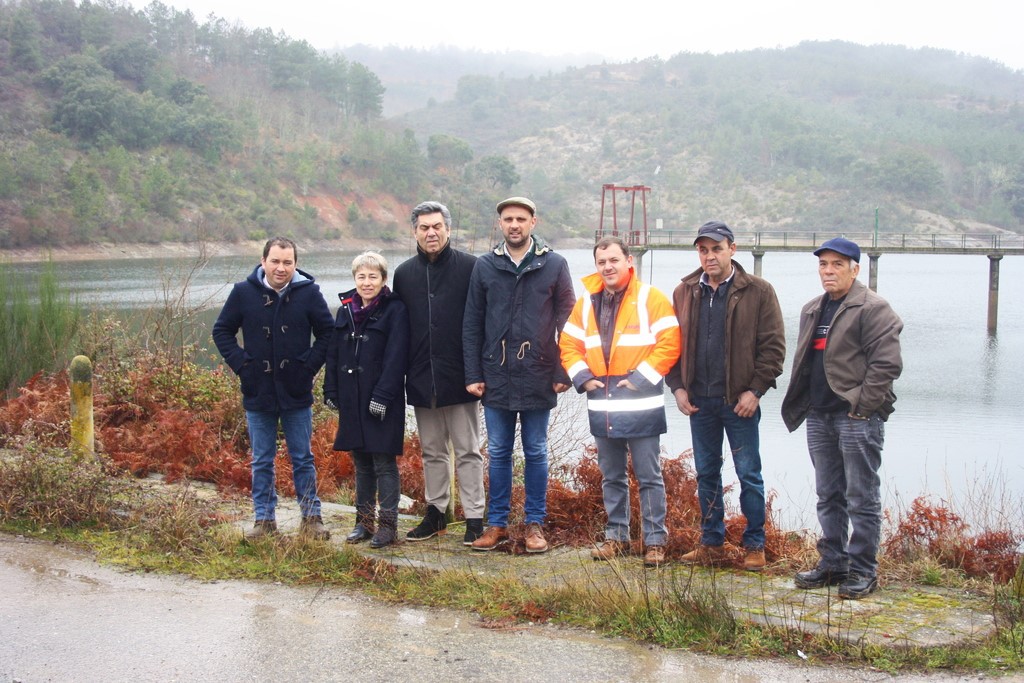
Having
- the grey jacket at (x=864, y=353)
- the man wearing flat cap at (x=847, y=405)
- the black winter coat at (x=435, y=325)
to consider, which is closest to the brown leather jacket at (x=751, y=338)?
the man wearing flat cap at (x=847, y=405)

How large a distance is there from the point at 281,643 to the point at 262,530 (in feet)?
4.98

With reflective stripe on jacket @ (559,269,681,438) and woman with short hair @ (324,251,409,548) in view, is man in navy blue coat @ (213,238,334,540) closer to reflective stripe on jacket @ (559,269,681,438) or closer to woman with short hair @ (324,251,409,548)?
woman with short hair @ (324,251,409,548)

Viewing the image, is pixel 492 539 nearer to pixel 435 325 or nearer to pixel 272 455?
pixel 435 325

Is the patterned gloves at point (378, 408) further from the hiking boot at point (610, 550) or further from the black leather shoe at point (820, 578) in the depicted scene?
the black leather shoe at point (820, 578)

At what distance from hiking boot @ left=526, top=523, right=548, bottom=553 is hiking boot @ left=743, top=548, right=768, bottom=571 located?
3.66 ft

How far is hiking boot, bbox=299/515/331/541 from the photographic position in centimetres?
550

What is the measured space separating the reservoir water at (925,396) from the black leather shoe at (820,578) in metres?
2.21

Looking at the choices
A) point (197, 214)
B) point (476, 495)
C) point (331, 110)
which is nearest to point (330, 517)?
point (476, 495)

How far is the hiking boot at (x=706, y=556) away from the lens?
5.32 metres

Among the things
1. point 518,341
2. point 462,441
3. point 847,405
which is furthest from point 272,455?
point 847,405

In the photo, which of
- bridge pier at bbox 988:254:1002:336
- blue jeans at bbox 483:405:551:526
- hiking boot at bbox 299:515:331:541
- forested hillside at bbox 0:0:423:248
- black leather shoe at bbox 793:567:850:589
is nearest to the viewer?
black leather shoe at bbox 793:567:850:589

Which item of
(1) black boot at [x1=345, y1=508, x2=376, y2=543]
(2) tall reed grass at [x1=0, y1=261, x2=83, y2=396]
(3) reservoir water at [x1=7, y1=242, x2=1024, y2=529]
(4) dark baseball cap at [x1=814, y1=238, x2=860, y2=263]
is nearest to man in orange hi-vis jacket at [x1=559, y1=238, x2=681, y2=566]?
(4) dark baseball cap at [x1=814, y1=238, x2=860, y2=263]

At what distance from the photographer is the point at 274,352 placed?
5.80 m

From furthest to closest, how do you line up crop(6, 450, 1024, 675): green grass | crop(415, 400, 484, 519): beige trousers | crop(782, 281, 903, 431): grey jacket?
1. crop(415, 400, 484, 519): beige trousers
2. crop(782, 281, 903, 431): grey jacket
3. crop(6, 450, 1024, 675): green grass
